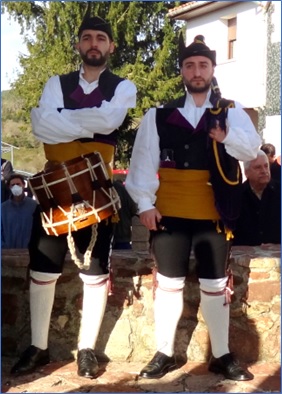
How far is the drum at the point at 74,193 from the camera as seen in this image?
13.1 ft

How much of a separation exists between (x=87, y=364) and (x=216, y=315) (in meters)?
0.69

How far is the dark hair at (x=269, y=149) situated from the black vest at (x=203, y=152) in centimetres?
18

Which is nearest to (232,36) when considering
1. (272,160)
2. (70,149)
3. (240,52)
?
(240,52)

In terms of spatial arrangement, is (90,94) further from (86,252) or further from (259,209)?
(259,209)

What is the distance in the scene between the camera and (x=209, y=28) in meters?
4.02

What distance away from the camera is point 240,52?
408cm

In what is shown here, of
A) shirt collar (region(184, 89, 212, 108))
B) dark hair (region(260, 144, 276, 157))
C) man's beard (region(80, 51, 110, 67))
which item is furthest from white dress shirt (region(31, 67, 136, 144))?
dark hair (region(260, 144, 276, 157))

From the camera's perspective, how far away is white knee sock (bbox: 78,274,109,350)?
425 cm

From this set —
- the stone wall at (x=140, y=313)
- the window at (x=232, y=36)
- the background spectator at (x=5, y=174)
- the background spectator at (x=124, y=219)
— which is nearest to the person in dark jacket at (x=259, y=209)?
the stone wall at (x=140, y=313)

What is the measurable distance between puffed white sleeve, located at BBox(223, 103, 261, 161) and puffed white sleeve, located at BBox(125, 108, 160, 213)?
36 cm

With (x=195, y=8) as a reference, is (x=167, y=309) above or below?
below

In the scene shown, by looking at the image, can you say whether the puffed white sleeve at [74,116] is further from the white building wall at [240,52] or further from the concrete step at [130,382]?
the concrete step at [130,382]

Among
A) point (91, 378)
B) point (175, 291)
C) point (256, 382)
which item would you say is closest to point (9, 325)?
point (91, 378)

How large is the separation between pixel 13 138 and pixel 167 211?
827 millimetres
